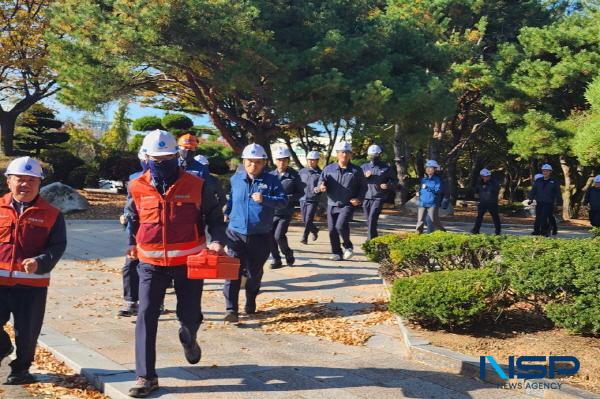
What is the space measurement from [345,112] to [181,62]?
3.73 meters

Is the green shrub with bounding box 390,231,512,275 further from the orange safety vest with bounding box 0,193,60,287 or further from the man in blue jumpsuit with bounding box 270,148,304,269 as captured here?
the orange safety vest with bounding box 0,193,60,287

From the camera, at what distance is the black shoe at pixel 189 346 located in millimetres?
4797

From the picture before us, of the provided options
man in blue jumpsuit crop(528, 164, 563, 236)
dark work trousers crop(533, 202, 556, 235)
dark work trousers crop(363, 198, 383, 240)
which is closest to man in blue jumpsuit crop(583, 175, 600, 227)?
man in blue jumpsuit crop(528, 164, 563, 236)

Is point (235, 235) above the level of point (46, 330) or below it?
above

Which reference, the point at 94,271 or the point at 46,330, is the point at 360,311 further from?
the point at 94,271

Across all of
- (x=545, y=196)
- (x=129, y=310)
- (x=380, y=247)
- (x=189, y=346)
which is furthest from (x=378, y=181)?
(x=189, y=346)

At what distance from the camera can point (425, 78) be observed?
1590 centimetres

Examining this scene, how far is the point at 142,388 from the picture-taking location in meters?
4.36

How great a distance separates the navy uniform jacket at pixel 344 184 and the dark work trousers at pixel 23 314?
246 inches

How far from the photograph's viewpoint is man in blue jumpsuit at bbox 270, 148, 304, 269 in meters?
9.29

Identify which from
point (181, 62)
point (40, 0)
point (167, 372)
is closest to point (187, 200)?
point (167, 372)

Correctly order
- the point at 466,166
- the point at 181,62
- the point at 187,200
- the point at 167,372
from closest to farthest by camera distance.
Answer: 1. the point at 187,200
2. the point at 167,372
3. the point at 181,62
4. the point at 466,166

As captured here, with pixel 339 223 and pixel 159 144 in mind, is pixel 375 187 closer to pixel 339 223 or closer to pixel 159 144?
pixel 339 223

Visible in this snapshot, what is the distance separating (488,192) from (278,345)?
33.9ft
